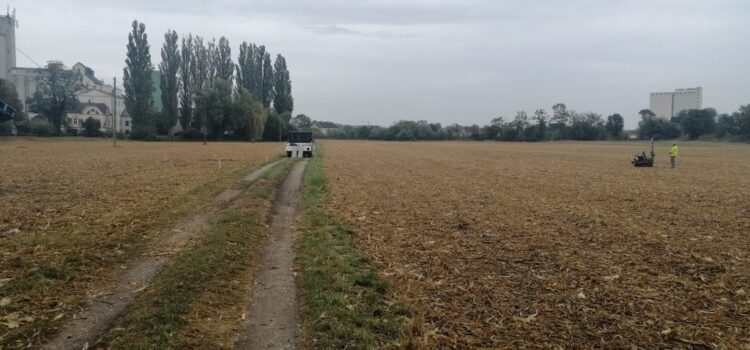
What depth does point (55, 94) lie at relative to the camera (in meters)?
85.4

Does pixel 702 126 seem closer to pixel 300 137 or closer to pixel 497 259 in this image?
pixel 300 137

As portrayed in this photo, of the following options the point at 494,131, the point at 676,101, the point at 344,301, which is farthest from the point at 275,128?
the point at 676,101

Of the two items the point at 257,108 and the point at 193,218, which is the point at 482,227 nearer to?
the point at 193,218

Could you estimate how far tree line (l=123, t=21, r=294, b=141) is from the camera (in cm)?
8188

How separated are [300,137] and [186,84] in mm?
55247

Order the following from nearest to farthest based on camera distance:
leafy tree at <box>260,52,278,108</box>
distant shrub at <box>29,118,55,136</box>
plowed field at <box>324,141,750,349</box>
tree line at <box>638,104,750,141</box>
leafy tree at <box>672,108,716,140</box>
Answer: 1. plowed field at <box>324,141,750,349</box>
2. distant shrub at <box>29,118,55,136</box>
3. leafy tree at <box>260,52,278,108</box>
4. tree line at <box>638,104,750,141</box>
5. leafy tree at <box>672,108,716,140</box>

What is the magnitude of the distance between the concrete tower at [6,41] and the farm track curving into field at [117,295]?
328ft

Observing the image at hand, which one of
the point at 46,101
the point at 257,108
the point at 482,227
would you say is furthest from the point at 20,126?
the point at 482,227

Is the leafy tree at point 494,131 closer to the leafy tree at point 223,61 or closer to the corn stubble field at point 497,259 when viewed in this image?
the leafy tree at point 223,61

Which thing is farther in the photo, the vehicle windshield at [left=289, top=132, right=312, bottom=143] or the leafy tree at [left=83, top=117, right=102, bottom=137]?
the leafy tree at [left=83, top=117, right=102, bottom=137]

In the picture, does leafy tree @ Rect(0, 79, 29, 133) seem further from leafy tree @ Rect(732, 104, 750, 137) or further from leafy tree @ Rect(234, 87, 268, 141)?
leafy tree @ Rect(732, 104, 750, 137)

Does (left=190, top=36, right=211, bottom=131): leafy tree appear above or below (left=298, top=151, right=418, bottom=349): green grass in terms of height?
above

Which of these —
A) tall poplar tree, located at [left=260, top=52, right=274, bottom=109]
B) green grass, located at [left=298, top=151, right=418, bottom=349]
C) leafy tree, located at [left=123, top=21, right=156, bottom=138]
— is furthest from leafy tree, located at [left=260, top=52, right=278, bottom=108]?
green grass, located at [left=298, top=151, right=418, bottom=349]

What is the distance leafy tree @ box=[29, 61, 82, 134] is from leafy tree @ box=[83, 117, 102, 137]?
17.4 ft
